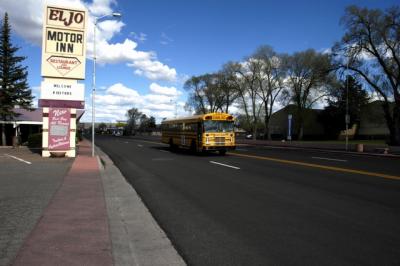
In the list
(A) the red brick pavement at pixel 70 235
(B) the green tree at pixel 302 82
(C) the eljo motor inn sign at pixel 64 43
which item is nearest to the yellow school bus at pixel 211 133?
(C) the eljo motor inn sign at pixel 64 43

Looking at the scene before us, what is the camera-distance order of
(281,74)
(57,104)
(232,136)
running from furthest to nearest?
(281,74) → (232,136) → (57,104)

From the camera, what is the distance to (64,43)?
2497 centimetres

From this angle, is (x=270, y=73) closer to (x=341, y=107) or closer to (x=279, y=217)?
(x=341, y=107)

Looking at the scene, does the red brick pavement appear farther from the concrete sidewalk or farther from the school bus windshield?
the school bus windshield

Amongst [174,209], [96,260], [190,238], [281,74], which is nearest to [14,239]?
[96,260]

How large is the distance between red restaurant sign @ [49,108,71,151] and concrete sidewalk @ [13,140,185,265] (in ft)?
48.3

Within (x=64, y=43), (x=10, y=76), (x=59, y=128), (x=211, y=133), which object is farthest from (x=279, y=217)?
(x=10, y=76)

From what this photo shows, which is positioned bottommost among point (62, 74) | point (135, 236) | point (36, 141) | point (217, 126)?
point (135, 236)

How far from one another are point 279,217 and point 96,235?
3604mm

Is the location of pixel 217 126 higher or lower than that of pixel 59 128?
higher

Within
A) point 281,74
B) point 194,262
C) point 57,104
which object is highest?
point 281,74

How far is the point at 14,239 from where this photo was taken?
620 cm

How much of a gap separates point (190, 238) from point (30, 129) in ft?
176

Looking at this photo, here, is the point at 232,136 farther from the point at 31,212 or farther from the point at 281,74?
the point at 281,74
